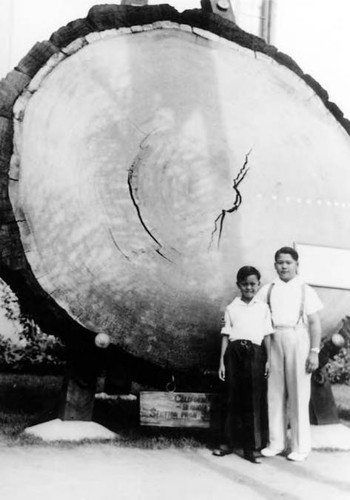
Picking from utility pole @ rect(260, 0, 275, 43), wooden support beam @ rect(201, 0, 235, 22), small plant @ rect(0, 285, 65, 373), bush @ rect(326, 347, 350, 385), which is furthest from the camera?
bush @ rect(326, 347, 350, 385)

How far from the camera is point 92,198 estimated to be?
7.22 feet

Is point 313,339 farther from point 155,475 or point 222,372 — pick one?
point 155,475

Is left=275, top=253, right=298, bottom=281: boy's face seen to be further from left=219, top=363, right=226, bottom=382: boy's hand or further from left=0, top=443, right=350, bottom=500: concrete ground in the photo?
left=0, top=443, right=350, bottom=500: concrete ground

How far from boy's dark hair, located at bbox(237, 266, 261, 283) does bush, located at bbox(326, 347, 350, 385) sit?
2.68 m

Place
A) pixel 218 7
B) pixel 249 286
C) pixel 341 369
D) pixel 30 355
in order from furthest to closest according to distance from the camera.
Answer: pixel 341 369 → pixel 30 355 → pixel 218 7 → pixel 249 286

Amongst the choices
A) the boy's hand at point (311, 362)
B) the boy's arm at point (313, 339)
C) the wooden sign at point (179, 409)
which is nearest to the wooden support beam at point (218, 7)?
the boy's arm at point (313, 339)

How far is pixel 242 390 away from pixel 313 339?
30cm

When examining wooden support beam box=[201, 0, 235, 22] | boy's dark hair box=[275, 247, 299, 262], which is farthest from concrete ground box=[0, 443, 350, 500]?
wooden support beam box=[201, 0, 235, 22]

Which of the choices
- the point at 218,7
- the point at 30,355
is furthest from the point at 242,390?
the point at 30,355

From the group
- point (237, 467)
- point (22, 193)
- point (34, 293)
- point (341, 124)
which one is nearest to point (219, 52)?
point (341, 124)

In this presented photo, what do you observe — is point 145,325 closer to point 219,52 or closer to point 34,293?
point 34,293

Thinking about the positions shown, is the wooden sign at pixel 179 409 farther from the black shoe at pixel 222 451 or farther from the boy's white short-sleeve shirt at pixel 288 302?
the boy's white short-sleeve shirt at pixel 288 302

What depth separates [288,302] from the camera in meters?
2.37

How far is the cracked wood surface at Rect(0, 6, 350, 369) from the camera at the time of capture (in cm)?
216
